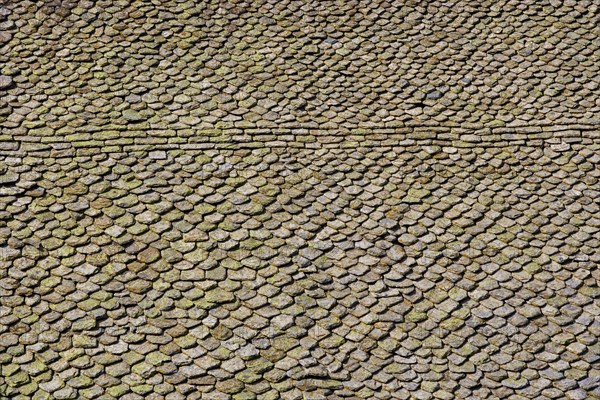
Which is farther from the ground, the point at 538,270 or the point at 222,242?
the point at 222,242

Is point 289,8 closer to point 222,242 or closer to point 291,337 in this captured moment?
point 222,242

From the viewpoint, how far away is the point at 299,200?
1114cm

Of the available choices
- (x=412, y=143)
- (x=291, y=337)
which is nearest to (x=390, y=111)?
(x=412, y=143)

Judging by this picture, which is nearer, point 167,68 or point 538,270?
point 538,270

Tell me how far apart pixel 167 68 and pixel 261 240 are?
3.14 m

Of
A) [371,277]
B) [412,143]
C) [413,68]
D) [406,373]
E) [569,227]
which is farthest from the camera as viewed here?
[413,68]

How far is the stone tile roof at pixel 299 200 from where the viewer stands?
9.54m

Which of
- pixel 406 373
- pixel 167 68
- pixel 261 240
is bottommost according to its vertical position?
pixel 406 373

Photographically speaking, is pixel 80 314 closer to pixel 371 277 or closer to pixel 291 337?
pixel 291 337

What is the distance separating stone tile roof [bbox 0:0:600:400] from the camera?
376 inches

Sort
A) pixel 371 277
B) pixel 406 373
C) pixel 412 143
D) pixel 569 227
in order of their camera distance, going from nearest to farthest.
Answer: pixel 406 373, pixel 371 277, pixel 569 227, pixel 412 143

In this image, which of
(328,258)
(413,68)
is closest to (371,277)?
(328,258)

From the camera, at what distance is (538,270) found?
10547mm

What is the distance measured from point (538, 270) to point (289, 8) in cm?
529
